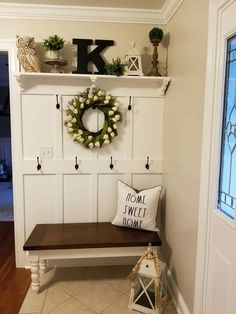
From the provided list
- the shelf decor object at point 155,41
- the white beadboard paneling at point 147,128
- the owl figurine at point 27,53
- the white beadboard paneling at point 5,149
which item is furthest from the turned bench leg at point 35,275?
the white beadboard paneling at point 5,149

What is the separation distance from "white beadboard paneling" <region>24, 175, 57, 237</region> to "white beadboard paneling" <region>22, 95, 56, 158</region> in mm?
248

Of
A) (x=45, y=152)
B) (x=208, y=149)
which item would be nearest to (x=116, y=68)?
(x=45, y=152)

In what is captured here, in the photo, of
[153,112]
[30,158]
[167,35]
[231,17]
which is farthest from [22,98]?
[231,17]

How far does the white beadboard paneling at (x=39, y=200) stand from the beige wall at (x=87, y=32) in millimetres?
1067

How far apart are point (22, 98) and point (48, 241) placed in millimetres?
1279

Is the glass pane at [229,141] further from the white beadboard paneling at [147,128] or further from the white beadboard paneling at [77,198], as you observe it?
the white beadboard paneling at [77,198]

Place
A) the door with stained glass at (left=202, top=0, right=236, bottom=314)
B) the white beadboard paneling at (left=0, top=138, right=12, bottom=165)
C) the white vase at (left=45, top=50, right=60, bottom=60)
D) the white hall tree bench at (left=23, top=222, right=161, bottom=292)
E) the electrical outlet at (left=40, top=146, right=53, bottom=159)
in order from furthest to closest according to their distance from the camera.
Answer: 1. the white beadboard paneling at (left=0, top=138, right=12, bottom=165)
2. the electrical outlet at (left=40, top=146, right=53, bottom=159)
3. the white vase at (left=45, top=50, right=60, bottom=60)
4. the white hall tree bench at (left=23, top=222, right=161, bottom=292)
5. the door with stained glass at (left=202, top=0, right=236, bottom=314)

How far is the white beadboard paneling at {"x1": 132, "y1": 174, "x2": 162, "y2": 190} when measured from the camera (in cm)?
267

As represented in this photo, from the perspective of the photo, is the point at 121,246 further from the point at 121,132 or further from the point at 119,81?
the point at 119,81

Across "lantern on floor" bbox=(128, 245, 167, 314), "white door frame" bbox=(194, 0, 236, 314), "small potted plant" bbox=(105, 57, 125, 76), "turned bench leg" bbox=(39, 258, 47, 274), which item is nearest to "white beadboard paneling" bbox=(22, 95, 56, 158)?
"small potted plant" bbox=(105, 57, 125, 76)

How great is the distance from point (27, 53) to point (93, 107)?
714 millimetres

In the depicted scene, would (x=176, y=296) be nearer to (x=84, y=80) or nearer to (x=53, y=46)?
(x=84, y=80)

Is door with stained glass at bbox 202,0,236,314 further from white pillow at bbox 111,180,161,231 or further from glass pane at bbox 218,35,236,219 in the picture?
white pillow at bbox 111,180,161,231

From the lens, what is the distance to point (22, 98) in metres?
2.47
